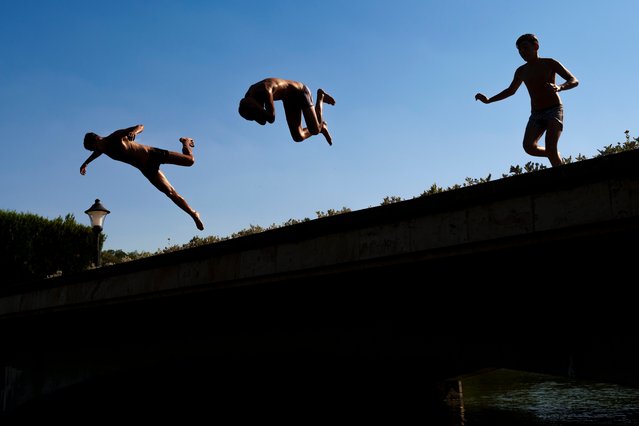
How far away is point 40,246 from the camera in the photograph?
26.0 m

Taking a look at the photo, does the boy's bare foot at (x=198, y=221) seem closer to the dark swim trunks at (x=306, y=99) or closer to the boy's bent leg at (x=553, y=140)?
the dark swim trunks at (x=306, y=99)

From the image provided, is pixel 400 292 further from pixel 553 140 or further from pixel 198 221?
pixel 198 221

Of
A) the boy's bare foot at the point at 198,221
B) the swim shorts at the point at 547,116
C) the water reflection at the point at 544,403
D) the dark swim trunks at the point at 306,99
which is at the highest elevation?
the dark swim trunks at the point at 306,99

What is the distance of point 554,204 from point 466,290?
207 cm

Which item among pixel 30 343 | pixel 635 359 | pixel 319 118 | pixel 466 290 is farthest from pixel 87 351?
pixel 635 359

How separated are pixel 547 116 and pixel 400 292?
3148mm

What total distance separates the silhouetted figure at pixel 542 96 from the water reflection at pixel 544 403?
862cm

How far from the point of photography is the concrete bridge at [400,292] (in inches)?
217

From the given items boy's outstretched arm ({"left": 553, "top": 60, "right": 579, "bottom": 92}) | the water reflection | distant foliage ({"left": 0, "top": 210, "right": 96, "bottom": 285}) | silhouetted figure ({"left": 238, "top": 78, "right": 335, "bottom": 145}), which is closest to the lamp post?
silhouetted figure ({"left": 238, "top": 78, "right": 335, "bottom": 145})

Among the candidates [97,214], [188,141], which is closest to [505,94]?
[188,141]

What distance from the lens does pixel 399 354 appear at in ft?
26.5

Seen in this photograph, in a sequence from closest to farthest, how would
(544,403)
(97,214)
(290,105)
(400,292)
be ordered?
1. (400,292)
2. (290,105)
3. (97,214)
4. (544,403)

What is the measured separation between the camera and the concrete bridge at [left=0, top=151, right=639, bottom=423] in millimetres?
5512

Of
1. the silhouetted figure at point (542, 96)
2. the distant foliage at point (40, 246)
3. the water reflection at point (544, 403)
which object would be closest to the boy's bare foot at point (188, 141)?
the silhouetted figure at point (542, 96)
